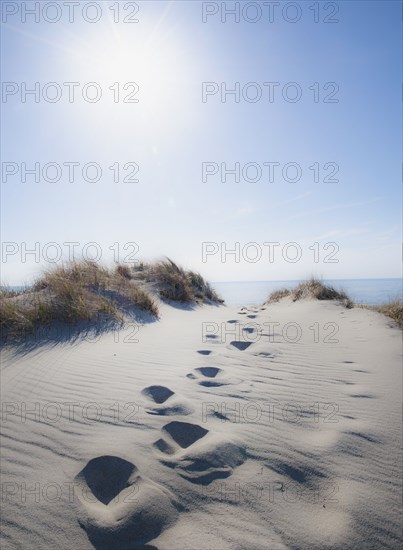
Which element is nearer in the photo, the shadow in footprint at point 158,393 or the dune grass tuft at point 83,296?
the shadow in footprint at point 158,393

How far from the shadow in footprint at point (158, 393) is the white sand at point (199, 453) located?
1 cm

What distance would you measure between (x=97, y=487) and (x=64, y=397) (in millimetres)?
1229

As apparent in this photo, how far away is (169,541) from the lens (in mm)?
1276

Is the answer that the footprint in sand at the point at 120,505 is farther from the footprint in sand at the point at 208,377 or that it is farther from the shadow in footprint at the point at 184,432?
the footprint in sand at the point at 208,377

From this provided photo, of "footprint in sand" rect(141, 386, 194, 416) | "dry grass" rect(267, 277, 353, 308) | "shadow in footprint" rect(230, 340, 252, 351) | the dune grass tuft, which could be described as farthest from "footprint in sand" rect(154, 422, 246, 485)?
"dry grass" rect(267, 277, 353, 308)

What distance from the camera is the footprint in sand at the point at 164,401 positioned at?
230cm

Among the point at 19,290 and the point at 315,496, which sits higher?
the point at 19,290

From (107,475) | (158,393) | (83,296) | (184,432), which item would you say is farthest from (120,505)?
(83,296)

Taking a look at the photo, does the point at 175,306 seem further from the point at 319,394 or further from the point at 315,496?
the point at 315,496

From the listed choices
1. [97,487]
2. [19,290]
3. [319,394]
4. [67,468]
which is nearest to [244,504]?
[97,487]

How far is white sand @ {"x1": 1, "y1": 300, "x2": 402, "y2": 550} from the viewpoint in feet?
4.44

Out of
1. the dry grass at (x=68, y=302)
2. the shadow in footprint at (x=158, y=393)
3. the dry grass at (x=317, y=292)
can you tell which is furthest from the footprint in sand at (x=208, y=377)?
the dry grass at (x=317, y=292)

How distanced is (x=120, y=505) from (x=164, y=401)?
1.10 metres

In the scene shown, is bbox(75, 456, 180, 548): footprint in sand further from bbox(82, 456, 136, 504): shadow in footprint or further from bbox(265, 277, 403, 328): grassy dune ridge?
bbox(265, 277, 403, 328): grassy dune ridge
